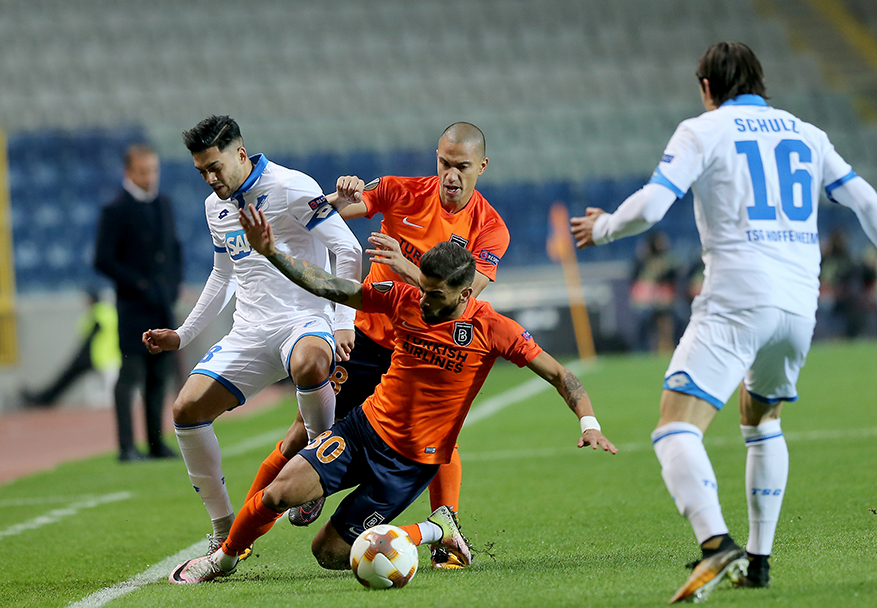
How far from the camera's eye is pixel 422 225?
5113mm

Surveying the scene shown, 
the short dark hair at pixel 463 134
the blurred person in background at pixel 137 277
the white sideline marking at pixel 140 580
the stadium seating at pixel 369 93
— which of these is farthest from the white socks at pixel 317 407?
the stadium seating at pixel 369 93

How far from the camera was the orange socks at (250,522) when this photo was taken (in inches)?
168

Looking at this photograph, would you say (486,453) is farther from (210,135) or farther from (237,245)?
(210,135)

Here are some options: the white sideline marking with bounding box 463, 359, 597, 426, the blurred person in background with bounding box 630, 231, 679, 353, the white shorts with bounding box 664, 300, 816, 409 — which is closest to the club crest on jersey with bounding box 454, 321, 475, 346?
the white shorts with bounding box 664, 300, 816, 409

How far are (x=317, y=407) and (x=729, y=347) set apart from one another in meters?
2.04

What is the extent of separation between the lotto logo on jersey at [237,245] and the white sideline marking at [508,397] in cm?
531

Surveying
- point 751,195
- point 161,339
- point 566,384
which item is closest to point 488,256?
point 566,384

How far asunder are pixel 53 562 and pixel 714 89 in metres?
3.75

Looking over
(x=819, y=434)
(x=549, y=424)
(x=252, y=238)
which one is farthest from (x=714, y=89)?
(x=549, y=424)

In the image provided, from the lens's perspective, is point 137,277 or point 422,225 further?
point 137,277

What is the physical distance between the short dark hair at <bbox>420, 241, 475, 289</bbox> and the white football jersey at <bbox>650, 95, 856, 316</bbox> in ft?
2.67

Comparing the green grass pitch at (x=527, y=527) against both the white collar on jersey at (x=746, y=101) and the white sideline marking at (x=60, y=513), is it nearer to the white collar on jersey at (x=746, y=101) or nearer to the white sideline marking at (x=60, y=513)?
the white sideline marking at (x=60, y=513)

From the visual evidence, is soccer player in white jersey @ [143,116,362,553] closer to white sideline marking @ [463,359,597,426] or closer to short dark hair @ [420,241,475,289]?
short dark hair @ [420,241,475,289]

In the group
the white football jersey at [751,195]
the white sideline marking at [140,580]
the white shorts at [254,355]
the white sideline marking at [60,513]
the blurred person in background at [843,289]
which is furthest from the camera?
the blurred person in background at [843,289]
